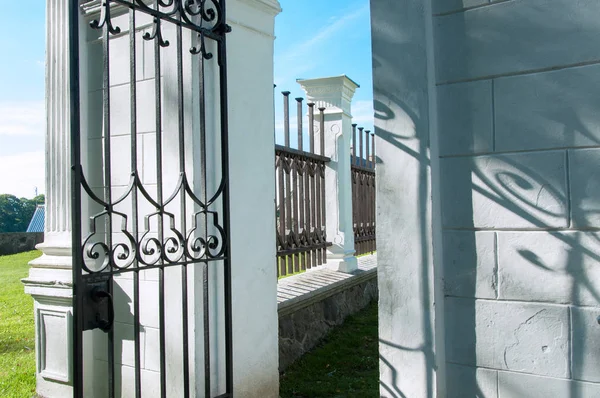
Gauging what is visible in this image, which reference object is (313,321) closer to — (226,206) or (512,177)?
(226,206)

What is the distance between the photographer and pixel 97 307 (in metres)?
2.06

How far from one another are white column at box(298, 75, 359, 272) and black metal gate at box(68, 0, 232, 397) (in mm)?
2935

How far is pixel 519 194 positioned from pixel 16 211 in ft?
180

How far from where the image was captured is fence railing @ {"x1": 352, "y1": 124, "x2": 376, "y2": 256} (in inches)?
266

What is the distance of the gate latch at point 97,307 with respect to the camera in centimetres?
203

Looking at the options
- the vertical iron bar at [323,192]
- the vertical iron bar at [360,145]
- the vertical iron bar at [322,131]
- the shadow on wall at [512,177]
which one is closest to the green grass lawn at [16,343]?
the shadow on wall at [512,177]

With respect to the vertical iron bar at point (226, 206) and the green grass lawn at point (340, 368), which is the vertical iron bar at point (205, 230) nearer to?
the vertical iron bar at point (226, 206)

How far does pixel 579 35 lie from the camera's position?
5.36ft

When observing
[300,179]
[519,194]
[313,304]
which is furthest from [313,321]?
[519,194]

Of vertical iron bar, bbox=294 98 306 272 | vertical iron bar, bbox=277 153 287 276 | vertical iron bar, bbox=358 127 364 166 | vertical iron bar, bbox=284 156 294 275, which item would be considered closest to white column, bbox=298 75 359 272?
vertical iron bar, bbox=294 98 306 272

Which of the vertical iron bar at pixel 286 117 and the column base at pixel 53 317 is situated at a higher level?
the vertical iron bar at pixel 286 117

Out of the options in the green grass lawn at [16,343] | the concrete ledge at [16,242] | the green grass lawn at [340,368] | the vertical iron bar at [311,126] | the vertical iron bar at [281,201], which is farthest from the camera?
the concrete ledge at [16,242]

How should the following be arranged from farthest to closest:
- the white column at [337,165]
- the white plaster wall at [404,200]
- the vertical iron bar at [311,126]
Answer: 1. the white column at [337,165]
2. the vertical iron bar at [311,126]
3. the white plaster wall at [404,200]

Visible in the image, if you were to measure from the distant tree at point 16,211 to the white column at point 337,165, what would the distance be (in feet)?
154
